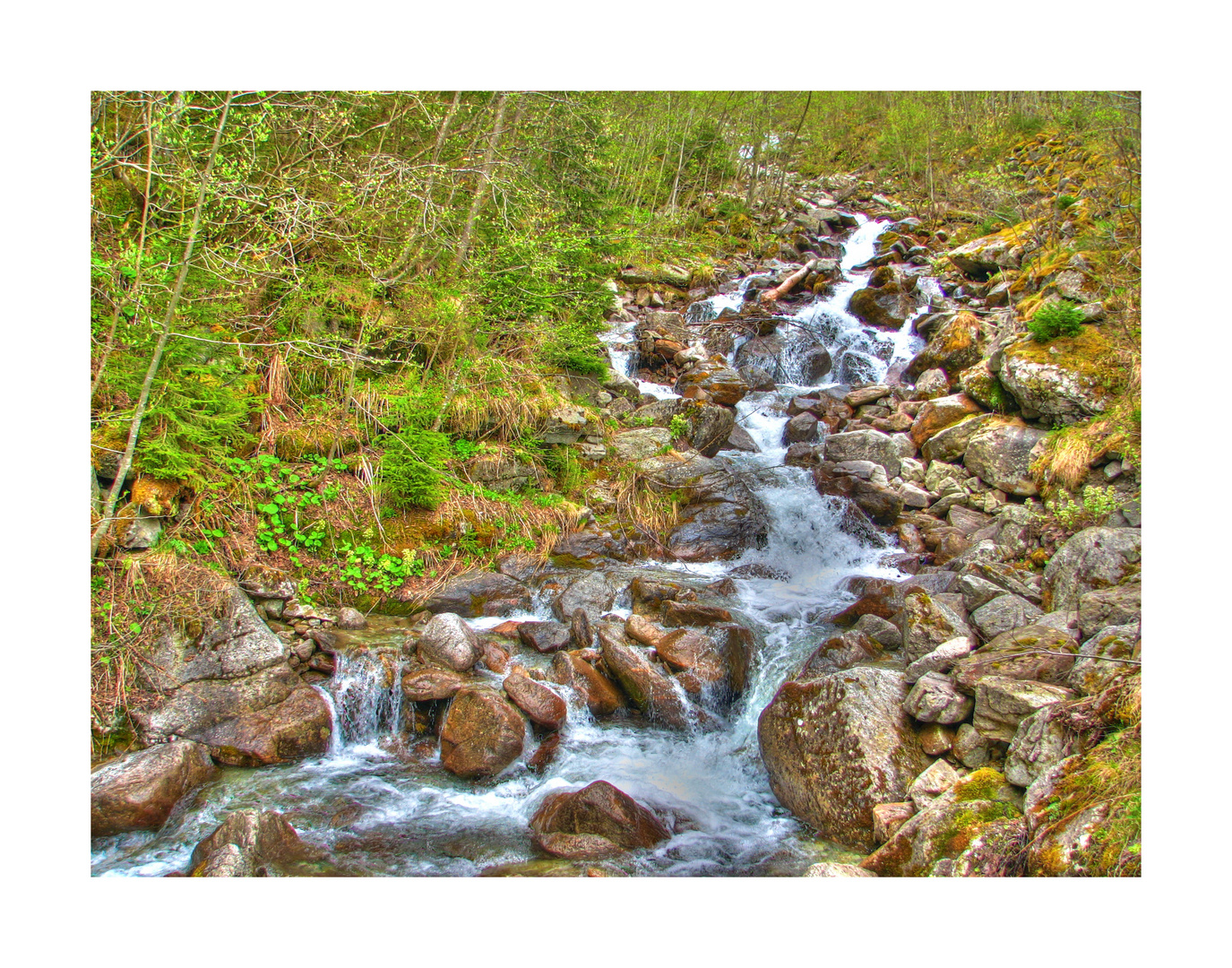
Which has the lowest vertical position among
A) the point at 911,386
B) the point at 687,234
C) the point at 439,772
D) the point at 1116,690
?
the point at 439,772

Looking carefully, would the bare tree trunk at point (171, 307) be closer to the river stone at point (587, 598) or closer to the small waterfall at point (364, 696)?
the small waterfall at point (364, 696)

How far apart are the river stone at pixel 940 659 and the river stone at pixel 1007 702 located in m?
0.41

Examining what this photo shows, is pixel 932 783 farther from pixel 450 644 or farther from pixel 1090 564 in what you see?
pixel 450 644

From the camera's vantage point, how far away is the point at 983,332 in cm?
960

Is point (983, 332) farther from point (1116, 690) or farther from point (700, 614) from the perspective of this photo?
point (1116, 690)

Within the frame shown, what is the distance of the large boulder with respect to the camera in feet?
21.9

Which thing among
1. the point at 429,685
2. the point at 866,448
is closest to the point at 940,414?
the point at 866,448

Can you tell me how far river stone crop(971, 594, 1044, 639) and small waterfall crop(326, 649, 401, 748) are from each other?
13.8 feet

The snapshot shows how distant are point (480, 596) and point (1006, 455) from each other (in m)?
6.09

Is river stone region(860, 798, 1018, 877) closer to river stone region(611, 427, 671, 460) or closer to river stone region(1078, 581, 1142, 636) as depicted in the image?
river stone region(1078, 581, 1142, 636)

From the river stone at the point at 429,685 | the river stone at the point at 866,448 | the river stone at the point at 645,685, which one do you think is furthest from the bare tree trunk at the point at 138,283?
the river stone at the point at 866,448

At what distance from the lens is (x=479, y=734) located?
391 centimetres
